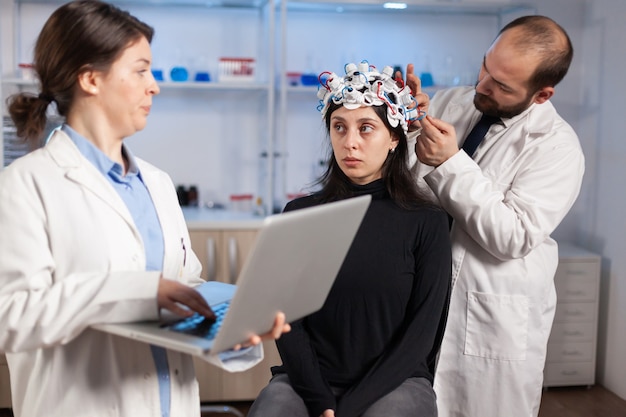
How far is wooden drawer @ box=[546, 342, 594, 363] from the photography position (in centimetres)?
373

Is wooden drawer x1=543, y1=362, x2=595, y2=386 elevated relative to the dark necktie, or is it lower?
lower

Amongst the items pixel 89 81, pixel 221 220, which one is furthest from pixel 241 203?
pixel 89 81

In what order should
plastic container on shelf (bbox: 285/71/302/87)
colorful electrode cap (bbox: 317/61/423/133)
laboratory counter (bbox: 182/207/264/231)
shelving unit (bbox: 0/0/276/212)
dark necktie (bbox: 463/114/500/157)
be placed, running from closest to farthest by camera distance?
1. colorful electrode cap (bbox: 317/61/423/133)
2. dark necktie (bbox: 463/114/500/157)
3. laboratory counter (bbox: 182/207/264/231)
4. shelving unit (bbox: 0/0/276/212)
5. plastic container on shelf (bbox: 285/71/302/87)

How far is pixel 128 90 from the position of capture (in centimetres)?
143

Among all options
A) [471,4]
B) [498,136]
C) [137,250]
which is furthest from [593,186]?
[137,250]

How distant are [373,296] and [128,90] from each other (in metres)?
0.77

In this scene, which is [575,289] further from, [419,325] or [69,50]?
[69,50]

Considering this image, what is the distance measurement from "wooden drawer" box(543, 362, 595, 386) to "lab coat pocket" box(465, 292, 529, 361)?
1809 mm

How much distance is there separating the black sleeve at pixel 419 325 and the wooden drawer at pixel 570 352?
2.03 m

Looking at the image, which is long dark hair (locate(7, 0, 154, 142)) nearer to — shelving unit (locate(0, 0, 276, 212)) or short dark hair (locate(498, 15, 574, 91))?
short dark hair (locate(498, 15, 574, 91))

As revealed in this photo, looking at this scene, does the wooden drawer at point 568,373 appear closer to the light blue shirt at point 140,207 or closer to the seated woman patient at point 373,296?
the seated woman patient at point 373,296

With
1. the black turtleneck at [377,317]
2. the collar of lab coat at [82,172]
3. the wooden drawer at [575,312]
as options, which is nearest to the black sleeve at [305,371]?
the black turtleneck at [377,317]

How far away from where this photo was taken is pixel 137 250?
143cm

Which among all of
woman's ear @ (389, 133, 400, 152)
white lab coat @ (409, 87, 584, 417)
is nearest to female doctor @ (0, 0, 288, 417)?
woman's ear @ (389, 133, 400, 152)
